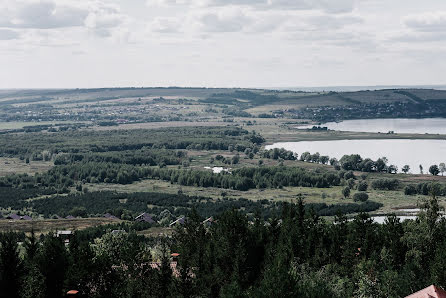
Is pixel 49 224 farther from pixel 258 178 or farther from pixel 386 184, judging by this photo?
pixel 386 184

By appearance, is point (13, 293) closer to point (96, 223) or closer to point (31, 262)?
point (31, 262)

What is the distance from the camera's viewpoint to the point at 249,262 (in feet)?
155

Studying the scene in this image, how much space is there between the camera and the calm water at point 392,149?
507 ft

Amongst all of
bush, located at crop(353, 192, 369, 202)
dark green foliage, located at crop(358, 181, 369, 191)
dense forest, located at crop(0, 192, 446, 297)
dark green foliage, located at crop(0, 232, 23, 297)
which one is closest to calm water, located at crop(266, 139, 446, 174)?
dark green foliage, located at crop(358, 181, 369, 191)

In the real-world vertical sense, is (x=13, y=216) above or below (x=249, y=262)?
below

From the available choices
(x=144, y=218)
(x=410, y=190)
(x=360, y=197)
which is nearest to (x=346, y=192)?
(x=360, y=197)

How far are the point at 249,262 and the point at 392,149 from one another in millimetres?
138717

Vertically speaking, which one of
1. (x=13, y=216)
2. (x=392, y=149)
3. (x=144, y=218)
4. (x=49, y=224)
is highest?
(x=49, y=224)

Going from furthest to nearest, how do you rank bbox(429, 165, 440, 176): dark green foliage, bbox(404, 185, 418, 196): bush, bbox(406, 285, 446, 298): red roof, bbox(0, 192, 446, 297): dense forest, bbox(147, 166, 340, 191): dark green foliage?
bbox(429, 165, 440, 176): dark green foliage < bbox(147, 166, 340, 191): dark green foliage < bbox(404, 185, 418, 196): bush < bbox(0, 192, 446, 297): dense forest < bbox(406, 285, 446, 298): red roof

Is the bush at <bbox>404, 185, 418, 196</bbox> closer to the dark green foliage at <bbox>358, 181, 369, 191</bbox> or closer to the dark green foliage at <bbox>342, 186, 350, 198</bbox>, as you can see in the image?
the dark green foliage at <bbox>358, 181, 369, 191</bbox>

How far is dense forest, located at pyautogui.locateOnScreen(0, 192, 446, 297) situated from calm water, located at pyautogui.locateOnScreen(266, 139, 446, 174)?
308ft

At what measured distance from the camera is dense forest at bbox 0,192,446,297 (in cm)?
3959

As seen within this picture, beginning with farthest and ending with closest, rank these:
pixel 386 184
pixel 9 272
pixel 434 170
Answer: pixel 434 170 → pixel 386 184 → pixel 9 272

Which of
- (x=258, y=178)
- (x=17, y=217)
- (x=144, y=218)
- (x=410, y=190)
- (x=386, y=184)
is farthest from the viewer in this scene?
(x=258, y=178)
